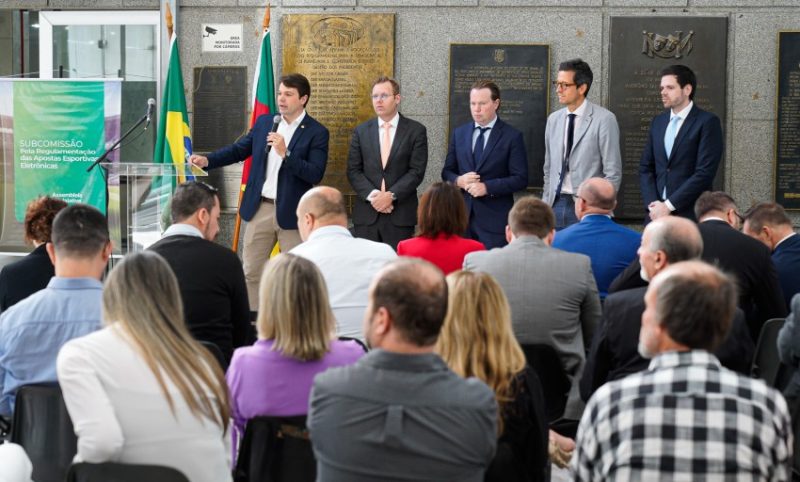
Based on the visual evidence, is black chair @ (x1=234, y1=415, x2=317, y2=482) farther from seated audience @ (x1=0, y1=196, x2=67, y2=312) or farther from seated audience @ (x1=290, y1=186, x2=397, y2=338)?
seated audience @ (x1=0, y1=196, x2=67, y2=312)

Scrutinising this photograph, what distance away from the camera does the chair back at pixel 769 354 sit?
4.52m

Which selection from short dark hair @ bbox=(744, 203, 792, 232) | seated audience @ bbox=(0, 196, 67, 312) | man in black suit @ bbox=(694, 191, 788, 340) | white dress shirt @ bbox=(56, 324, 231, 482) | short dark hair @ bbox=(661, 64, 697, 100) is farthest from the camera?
short dark hair @ bbox=(661, 64, 697, 100)

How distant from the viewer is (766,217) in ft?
18.2

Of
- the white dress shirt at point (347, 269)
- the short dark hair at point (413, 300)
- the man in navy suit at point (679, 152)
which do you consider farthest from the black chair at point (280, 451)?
the man in navy suit at point (679, 152)

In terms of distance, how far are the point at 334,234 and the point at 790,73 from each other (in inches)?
180

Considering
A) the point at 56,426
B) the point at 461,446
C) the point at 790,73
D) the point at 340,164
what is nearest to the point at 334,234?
the point at 56,426

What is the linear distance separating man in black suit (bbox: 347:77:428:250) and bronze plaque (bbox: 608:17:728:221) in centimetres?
151

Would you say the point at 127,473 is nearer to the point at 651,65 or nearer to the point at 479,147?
the point at 479,147

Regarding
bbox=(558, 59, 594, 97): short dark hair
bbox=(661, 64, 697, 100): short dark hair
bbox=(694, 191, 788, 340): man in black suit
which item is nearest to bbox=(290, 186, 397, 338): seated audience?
bbox=(694, 191, 788, 340): man in black suit

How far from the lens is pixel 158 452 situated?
9.63 ft

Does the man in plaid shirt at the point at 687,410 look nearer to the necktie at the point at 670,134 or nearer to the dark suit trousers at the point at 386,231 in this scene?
the necktie at the point at 670,134

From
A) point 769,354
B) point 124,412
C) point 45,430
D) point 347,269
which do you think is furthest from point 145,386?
point 769,354

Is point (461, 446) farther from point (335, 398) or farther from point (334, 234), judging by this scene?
point (334, 234)

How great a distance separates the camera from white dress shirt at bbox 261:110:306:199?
7.73 meters
